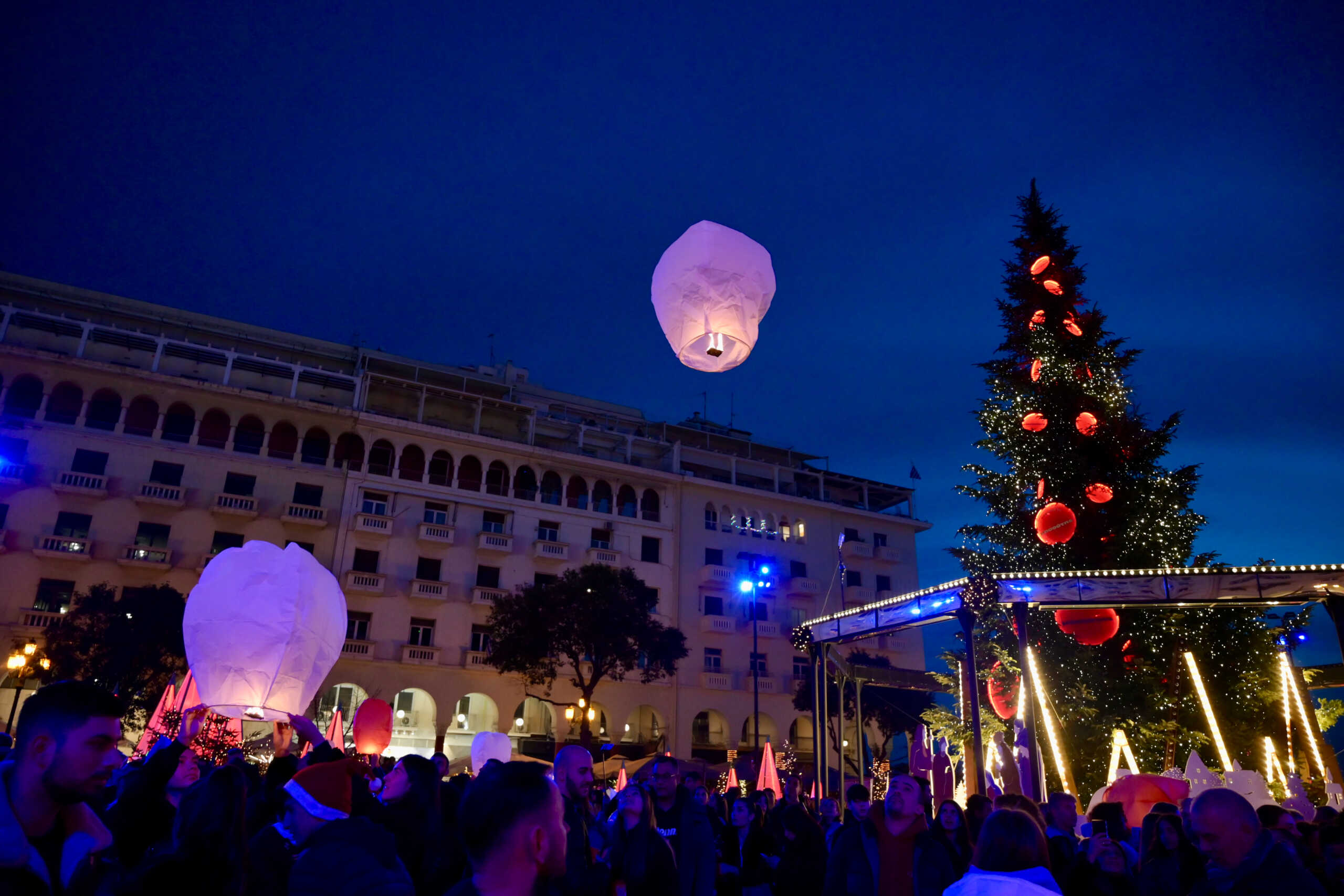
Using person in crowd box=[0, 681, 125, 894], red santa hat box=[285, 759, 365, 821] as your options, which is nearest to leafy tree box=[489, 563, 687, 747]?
red santa hat box=[285, 759, 365, 821]

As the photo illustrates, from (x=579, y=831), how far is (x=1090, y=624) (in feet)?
36.0

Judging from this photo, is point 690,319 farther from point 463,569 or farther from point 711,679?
point 711,679

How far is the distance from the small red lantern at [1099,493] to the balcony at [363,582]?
25930 mm

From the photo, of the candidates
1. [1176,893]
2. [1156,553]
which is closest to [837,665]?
[1156,553]

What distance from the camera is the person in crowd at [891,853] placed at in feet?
16.8

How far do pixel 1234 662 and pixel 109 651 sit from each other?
30.1 meters

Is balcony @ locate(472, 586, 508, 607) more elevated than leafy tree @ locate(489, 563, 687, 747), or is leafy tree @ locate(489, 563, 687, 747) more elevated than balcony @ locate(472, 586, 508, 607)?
balcony @ locate(472, 586, 508, 607)

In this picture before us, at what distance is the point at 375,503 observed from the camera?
3344 cm

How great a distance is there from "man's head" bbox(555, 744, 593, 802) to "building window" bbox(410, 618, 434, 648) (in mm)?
29148

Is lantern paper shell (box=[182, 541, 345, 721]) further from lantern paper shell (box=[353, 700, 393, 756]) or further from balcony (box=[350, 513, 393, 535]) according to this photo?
balcony (box=[350, 513, 393, 535])

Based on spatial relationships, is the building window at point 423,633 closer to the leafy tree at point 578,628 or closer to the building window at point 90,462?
the leafy tree at point 578,628

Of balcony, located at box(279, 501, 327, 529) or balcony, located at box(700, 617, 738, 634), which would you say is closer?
balcony, located at box(279, 501, 327, 529)

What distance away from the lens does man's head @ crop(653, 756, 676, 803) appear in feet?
18.8

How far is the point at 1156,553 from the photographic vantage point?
15.5 m
